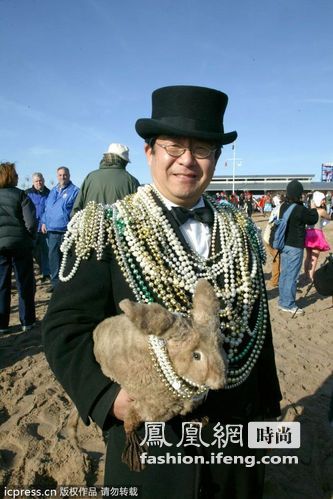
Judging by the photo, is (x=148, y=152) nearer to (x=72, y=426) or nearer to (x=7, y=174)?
(x=72, y=426)

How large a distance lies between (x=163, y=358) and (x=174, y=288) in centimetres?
39

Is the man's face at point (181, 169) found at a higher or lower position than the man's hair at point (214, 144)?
lower

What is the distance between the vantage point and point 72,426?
3.09 meters

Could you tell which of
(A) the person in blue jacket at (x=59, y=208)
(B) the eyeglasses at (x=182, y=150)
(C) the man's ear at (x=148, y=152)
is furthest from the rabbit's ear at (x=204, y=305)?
(A) the person in blue jacket at (x=59, y=208)

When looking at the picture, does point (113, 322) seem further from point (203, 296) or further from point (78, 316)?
point (203, 296)

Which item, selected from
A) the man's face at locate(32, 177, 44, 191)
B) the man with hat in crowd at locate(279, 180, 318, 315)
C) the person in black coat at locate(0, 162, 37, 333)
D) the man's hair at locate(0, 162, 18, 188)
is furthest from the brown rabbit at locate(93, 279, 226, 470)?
the man's face at locate(32, 177, 44, 191)

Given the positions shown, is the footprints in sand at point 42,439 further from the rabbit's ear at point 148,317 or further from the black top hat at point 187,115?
the black top hat at point 187,115

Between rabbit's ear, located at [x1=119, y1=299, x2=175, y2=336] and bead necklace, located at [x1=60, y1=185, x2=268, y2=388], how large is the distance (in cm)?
32

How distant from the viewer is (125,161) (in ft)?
16.4

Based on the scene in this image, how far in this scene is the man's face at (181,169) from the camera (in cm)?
155

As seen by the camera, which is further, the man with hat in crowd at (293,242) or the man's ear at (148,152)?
the man with hat in crowd at (293,242)

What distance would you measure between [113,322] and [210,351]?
40 centimetres

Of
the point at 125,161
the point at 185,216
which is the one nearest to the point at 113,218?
the point at 185,216

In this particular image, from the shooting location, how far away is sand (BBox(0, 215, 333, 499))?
2.66m
